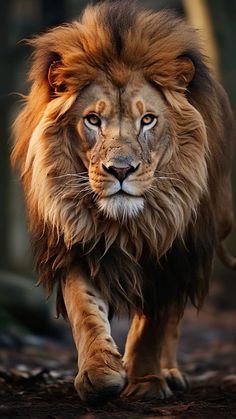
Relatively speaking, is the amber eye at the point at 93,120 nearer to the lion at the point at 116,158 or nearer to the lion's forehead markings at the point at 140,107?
the lion at the point at 116,158

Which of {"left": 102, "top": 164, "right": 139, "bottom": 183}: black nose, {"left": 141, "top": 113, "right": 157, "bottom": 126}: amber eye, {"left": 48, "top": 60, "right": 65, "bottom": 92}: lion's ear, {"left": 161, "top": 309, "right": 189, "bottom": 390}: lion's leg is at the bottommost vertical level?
{"left": 161, "top": 309, "right": 189, "bottom": 390}: lion's leg

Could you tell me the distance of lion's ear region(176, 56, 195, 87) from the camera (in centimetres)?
480

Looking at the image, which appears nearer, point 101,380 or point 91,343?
point 101,380

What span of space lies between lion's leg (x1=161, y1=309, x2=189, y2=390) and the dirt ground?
0.08 meters

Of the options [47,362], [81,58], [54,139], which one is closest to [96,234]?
[54,139]

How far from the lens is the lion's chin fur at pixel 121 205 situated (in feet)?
14.5

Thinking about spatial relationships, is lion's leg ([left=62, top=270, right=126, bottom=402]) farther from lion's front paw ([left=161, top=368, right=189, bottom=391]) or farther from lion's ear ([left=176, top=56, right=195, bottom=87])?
lion's ear ([left=176, top=56, right=195, bottom=87])

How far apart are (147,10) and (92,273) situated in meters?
1.26

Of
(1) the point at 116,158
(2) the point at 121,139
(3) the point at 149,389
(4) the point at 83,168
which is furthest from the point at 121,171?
(3) the point at 149,389

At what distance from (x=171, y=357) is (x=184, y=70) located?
164cm

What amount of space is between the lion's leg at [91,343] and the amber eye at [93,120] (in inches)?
25.8

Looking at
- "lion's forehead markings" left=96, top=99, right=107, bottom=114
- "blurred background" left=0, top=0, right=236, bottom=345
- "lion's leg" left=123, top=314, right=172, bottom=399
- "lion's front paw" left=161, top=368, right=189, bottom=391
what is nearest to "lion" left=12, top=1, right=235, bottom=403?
"lion's forehead markings" left=96, top=99, right=107, bottom=114

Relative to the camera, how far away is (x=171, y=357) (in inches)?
223

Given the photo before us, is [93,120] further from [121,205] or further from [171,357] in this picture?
[171,357]
